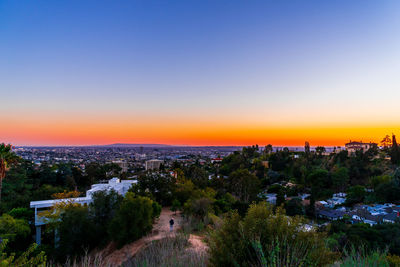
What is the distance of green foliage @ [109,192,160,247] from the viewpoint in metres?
12.9

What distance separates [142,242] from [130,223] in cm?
124

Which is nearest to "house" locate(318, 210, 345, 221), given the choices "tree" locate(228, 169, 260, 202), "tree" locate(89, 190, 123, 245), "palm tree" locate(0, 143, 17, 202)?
"tree" locate(228, 169, 260, 202)

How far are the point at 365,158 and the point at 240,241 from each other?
54.4 meters

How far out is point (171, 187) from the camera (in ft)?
73.7

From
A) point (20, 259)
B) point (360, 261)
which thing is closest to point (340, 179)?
point (360, 261)

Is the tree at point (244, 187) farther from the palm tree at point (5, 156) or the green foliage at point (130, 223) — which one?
the palm tree at point (5, 156)

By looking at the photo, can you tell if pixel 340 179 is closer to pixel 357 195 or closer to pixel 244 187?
pixel 357 195

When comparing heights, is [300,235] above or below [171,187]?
above

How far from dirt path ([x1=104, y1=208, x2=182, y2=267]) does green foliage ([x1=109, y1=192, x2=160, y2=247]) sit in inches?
15.9

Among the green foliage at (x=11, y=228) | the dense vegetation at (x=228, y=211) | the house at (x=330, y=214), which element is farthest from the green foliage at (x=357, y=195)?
the green foliage at (x=11, y=228)

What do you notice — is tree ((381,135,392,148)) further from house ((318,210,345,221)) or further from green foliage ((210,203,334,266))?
green foliage ((210,203,334,266))

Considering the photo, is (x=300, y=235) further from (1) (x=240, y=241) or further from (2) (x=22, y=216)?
(2) (x=22, y=216)

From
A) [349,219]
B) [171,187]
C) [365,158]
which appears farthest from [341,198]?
[171,187]

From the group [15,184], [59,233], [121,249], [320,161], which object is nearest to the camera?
[121,249]
